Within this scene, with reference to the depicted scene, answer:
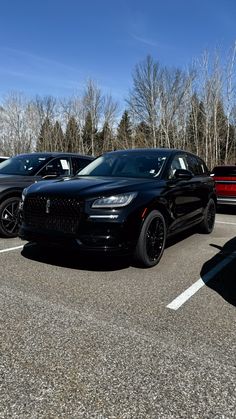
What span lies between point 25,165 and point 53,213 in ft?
10.1

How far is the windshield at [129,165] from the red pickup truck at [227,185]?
17.5 ft

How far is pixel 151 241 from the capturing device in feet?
15.7

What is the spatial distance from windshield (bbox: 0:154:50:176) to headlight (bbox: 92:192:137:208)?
119 inches

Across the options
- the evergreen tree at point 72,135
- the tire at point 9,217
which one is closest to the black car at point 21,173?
the tire at point 9,217

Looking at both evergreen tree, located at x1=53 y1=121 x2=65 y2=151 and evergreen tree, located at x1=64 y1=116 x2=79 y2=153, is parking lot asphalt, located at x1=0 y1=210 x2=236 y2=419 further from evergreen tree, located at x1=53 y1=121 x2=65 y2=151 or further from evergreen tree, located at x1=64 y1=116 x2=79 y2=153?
evergreen tree, located at x1=53 y1=121 x2=65 y2=151

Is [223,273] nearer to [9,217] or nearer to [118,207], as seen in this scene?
[118,207]

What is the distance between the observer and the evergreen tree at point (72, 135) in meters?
51.5

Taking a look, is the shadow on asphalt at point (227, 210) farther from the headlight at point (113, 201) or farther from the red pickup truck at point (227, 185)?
the headlight at point (113, 201)

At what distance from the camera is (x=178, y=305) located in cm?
366

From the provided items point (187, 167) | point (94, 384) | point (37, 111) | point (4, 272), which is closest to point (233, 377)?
point (94, 384)

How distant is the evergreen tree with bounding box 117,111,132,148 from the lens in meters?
43.0

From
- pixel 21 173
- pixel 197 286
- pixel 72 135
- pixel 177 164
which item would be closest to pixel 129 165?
pixel 177 164

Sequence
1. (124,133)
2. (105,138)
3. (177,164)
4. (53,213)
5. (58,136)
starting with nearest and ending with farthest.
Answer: (53,213) < (177,164) < (124,133) < (105,138) < (58,136)

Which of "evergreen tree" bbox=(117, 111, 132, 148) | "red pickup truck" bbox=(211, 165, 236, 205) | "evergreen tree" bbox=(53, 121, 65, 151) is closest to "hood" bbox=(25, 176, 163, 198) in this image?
"red pickup truck" bbox=(211, 165, 236, 205)
